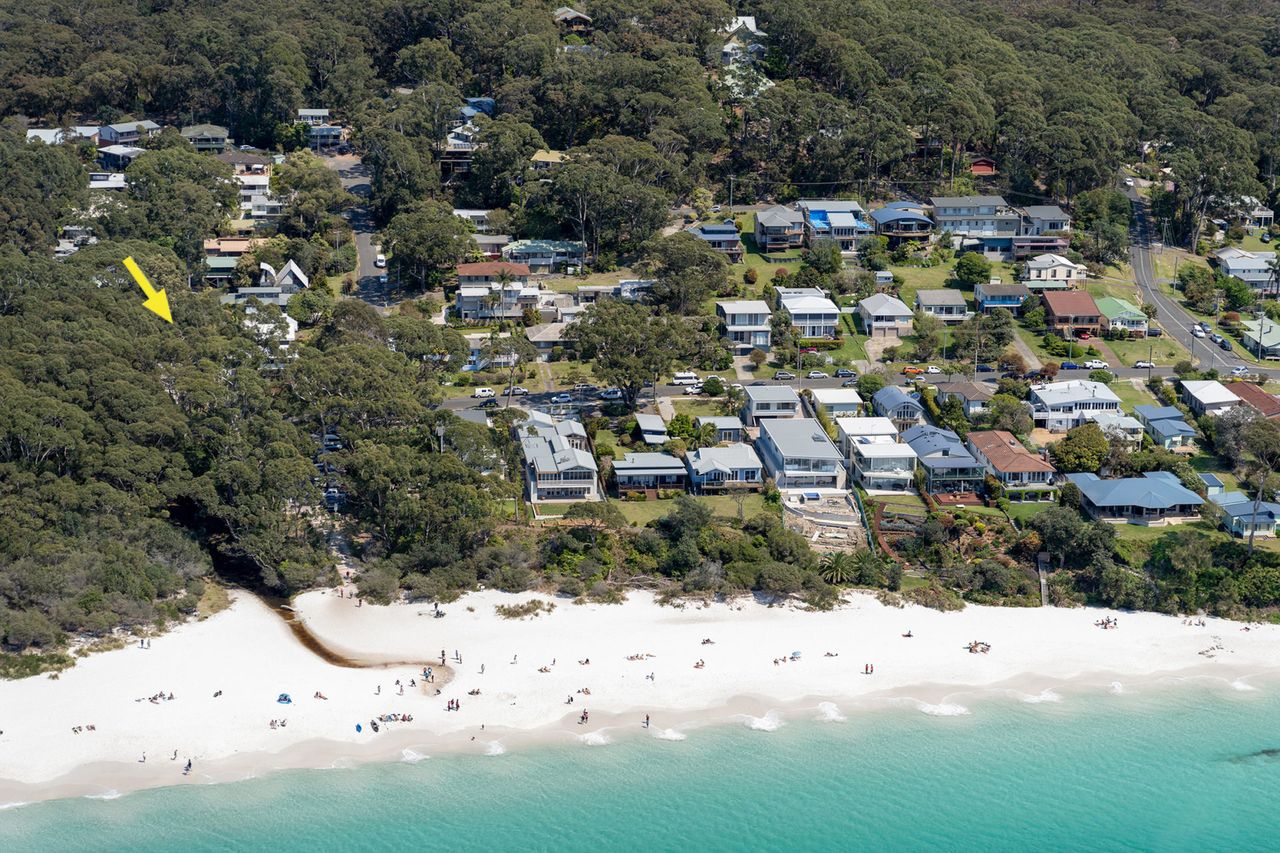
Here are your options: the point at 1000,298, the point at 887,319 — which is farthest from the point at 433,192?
the point at 1000,298

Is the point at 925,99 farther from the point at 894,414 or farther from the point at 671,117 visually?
the point at 894,414

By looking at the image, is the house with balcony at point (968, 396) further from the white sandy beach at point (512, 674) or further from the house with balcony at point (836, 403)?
the white sandy beach at point (512, 674)

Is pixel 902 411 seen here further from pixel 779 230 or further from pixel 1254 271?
pixel 1254 271

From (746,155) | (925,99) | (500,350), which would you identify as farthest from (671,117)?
(500,350)

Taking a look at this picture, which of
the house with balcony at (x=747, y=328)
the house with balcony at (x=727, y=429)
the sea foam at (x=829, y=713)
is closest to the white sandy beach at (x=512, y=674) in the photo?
the sea foam at (x=829, y=713)

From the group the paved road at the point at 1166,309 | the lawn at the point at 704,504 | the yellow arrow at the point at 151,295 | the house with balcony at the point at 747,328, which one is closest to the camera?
the lawn at the point at 704,504

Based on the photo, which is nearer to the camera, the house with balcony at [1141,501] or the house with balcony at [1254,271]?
the house with balcony at [1141,501]
